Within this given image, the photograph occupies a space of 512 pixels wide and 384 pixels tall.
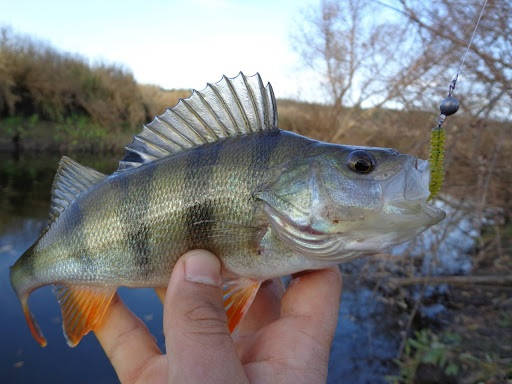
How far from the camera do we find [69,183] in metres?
1.78

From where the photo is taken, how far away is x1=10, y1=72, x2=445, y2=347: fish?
48.6 inches

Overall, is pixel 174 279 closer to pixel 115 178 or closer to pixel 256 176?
pixel 256 176

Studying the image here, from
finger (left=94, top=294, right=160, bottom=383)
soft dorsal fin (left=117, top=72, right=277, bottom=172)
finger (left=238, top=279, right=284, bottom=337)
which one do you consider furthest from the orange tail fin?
finger (left=238, top=279, right=284, bottom=337)

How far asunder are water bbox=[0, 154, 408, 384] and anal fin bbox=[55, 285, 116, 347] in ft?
8.06

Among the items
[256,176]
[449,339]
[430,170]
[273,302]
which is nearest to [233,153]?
[256,176]

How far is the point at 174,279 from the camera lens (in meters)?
1.28

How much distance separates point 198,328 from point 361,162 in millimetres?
810

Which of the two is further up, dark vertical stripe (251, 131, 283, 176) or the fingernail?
dark vertical stripe (251, 131, 283, 176)

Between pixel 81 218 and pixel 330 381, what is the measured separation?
3437mm

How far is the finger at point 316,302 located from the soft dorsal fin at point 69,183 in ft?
3.56

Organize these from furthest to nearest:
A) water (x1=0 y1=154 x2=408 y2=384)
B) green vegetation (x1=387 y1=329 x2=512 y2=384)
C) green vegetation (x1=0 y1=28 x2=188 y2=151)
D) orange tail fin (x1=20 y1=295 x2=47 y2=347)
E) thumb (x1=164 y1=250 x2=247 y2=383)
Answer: green vegetation (x1=0 y1=28 x2=188 y2=151), water (x1=0 y1=154 x2=408 y2=384), green vegetation (x1=387 y1=329 x2=512 y2=384), orange tail fin (x1=20 y1=295 x2=47 y2=347), thumb (x1=164 y1=250 x2=247 y2=383)

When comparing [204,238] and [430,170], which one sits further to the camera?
[204,238]

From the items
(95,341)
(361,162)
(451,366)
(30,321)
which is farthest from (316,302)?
(95,341)

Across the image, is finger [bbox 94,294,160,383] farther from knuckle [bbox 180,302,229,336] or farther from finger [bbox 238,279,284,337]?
knuckle [bbox 180,302,229,336]
